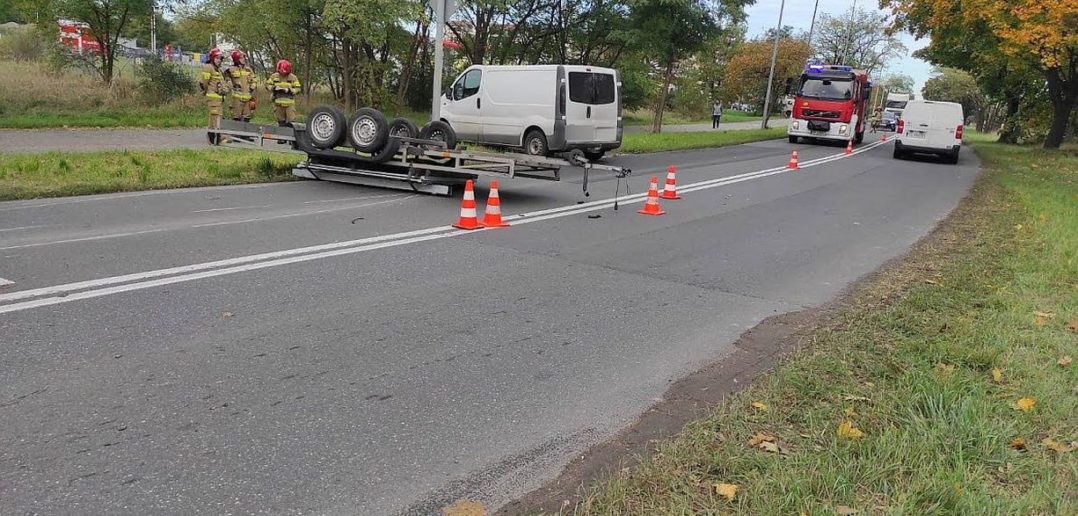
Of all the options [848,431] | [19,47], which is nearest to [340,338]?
[848,431]

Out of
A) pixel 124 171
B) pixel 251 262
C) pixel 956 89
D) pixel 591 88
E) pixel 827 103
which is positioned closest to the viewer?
pixel 251 262

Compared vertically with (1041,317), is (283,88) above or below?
above

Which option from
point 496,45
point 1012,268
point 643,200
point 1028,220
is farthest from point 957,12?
point 1012,268

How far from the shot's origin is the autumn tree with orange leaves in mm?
21750

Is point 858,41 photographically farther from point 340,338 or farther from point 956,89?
point 340,338

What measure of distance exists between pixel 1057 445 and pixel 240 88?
1384 cm

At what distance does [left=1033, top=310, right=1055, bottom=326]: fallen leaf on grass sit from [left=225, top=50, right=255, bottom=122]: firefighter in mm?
12572

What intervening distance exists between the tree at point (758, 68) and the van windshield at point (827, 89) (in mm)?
39545

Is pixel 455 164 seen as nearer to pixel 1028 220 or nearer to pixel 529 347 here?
pixel 529 347

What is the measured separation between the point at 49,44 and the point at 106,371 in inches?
919

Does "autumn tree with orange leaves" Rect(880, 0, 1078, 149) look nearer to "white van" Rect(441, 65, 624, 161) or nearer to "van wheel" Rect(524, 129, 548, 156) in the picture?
"white van" Rect(441, 65, 624, 161)

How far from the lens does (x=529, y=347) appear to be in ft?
16.1

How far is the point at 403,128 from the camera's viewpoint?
11414mm

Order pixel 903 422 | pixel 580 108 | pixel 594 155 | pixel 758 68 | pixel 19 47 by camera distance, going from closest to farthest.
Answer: pixel 903 422 < pixel 580 108 < pixel 594 155 < pixel 19 47 < pixel 758 68
